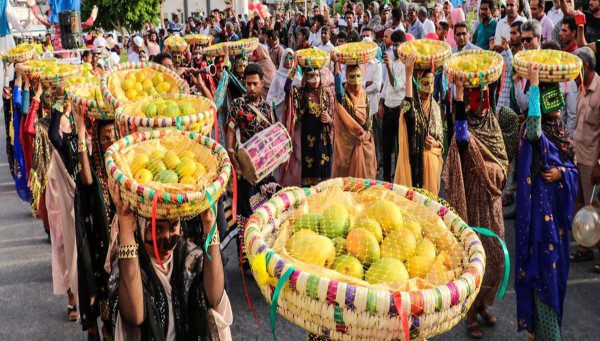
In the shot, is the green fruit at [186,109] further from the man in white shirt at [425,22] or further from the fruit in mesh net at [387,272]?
the man in white shirt at [425,22]

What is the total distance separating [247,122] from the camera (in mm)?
5137

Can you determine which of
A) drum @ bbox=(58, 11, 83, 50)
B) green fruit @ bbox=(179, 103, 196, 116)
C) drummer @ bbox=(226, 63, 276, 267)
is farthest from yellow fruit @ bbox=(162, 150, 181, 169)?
drum @ bbox=(58, 11, 83, 50)

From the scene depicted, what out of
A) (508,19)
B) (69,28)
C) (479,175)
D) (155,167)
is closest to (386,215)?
(155,167)

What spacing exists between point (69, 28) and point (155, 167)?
9412 millimetres

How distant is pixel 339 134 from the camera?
562cm

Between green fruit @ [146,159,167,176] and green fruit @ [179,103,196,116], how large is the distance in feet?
2.54

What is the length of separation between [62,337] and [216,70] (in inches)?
144

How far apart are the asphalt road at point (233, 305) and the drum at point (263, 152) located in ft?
3.85

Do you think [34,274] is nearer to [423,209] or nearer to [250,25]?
[423,209]

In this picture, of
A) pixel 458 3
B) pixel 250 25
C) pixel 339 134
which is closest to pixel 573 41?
pixel 339 134

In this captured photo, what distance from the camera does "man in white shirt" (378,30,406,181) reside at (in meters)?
7.27

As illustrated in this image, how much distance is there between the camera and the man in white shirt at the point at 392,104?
727cm

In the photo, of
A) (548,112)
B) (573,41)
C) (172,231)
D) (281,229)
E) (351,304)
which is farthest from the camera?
(573,41)

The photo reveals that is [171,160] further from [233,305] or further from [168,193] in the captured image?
[233,305]
